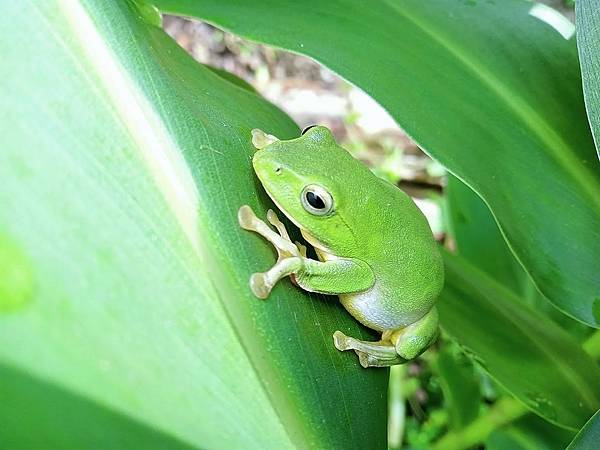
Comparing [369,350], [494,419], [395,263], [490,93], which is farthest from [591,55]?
[494,419]

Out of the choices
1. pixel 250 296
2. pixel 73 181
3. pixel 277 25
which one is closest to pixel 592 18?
pixel 277 25

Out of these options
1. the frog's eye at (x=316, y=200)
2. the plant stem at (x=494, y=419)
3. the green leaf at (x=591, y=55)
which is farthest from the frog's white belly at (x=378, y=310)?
the plant stem at (x=494, y=419)

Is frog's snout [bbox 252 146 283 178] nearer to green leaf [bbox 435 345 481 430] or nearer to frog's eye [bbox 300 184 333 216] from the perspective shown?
frog's eye [bbox 300 184 333 216]

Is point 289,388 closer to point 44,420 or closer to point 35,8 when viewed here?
point 44,420

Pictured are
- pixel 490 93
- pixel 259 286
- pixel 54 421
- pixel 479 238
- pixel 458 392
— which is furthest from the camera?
pixel 479 238

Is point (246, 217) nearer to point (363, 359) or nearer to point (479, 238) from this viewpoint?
point (363, 359)

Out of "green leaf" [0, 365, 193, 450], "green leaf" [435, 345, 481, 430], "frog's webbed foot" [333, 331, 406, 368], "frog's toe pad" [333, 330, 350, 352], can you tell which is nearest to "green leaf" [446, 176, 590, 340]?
"green leaf" [435, 345, 481, 430]
